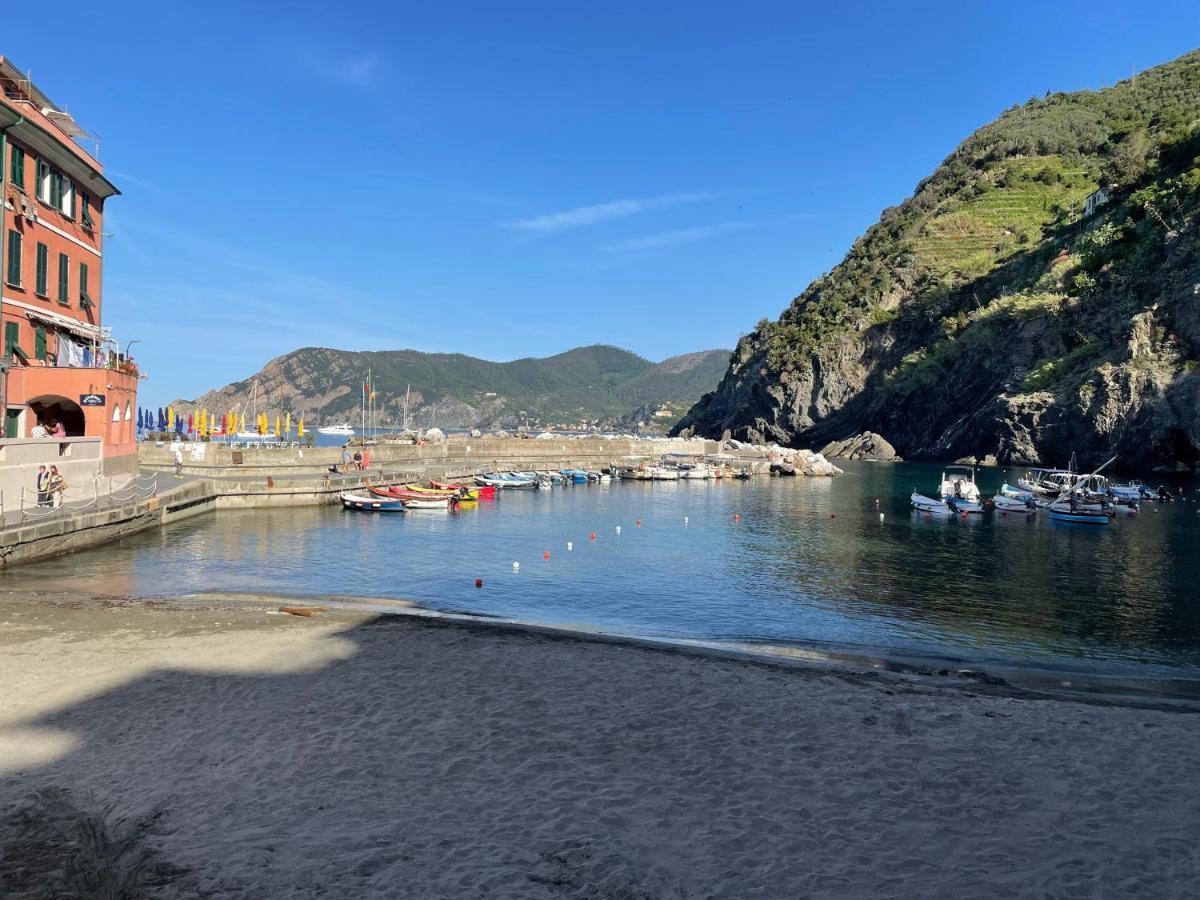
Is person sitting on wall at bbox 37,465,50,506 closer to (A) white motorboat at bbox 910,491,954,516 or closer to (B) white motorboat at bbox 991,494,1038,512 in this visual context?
(A) white motorboat at bbox 910,491,954,516

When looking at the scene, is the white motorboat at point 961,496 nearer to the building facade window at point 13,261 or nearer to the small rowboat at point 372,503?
→ the small rowboat at point 372,503

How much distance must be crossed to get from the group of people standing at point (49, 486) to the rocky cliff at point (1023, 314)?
92104 mm

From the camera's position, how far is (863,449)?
131 meters

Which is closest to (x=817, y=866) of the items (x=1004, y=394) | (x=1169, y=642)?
(x=1169, y=642)

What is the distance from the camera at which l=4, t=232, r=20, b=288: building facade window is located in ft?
105

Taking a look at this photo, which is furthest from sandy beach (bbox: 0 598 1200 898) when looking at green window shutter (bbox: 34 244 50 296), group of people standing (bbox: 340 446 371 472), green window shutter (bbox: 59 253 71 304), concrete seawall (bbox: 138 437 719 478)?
group of people standing (bbox: 340 446 371 472)

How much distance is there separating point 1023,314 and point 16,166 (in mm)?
112217

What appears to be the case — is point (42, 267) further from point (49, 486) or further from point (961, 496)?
point (961, 496)

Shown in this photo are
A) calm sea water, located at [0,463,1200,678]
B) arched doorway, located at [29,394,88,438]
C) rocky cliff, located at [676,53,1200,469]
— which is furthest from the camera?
rocky cliff, located at [676,53,1200,469]

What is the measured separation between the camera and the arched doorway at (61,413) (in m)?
36.7

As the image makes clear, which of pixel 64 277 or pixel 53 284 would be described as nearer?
pixel 53 284

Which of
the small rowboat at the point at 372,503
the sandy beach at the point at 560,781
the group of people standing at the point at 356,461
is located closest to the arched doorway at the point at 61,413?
the small rowboat at the point at 372,503

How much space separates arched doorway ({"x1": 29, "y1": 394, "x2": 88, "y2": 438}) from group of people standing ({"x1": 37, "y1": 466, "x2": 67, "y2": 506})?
5.27 meters

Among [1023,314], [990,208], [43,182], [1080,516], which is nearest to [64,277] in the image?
[43,182]
